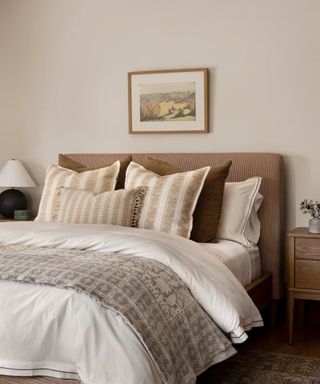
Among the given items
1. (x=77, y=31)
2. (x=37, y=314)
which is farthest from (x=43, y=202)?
(x=37, y=314)

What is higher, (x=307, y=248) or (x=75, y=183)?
(x=75, y=183)

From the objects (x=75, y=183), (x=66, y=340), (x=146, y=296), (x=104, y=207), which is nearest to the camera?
(x=66, y=340)

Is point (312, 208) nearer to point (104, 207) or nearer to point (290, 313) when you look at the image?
point (290, 313)

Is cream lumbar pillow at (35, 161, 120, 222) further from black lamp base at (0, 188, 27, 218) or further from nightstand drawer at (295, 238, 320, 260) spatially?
nightstand drawer at (295, 238, 320, 260)

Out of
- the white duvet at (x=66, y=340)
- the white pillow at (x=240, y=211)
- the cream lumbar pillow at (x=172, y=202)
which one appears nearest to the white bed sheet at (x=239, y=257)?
the white pillow at (x=240, y=211)

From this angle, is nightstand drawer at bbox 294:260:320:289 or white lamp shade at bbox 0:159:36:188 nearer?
nightstand drawer at bbox 294:260:320:289

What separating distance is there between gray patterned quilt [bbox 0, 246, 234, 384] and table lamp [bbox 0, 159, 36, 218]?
6.45 feet

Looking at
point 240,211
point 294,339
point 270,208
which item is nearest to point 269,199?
point 270,208

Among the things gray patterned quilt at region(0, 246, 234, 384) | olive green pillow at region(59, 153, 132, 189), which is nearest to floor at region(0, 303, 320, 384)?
gray patterned quilt at region(0, 246, 234, 384)

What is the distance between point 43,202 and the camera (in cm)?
420

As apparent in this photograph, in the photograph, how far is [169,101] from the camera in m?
4.64

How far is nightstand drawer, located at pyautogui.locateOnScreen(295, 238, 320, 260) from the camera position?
3.86m

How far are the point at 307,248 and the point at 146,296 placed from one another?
156 cm

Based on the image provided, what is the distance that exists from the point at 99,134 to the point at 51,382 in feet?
8.93
